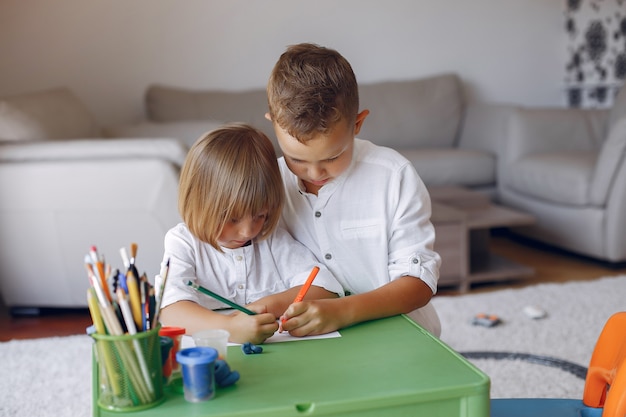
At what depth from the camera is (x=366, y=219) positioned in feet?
4.52

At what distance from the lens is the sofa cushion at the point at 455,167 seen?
3.78 m

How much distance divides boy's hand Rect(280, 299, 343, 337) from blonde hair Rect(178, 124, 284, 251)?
0.65 ft

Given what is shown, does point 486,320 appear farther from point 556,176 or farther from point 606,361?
point 606,361

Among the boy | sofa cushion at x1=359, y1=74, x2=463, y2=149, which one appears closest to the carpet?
the boy

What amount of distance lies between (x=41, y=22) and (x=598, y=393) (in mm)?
3464

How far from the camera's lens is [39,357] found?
2314 millimetres

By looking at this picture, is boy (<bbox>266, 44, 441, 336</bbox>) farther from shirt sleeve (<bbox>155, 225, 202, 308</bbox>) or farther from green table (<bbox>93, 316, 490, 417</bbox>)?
shirt sleeve (<bbox>155, 225, 202, 308</bbox>)

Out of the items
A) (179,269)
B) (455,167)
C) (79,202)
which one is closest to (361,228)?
(179,269)

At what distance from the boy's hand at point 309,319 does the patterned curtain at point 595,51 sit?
3825 millimetres

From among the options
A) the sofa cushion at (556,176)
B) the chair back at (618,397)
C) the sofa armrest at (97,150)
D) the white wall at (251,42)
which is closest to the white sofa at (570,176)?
the sofa cushion at (556,176)

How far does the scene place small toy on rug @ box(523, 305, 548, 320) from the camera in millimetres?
2580

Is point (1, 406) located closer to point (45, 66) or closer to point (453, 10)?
point (45, 66)

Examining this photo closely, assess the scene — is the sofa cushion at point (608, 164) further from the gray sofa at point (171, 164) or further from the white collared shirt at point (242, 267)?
the white collared shirt at point (242, 267)

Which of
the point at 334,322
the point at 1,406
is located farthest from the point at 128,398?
the point at 1,406
